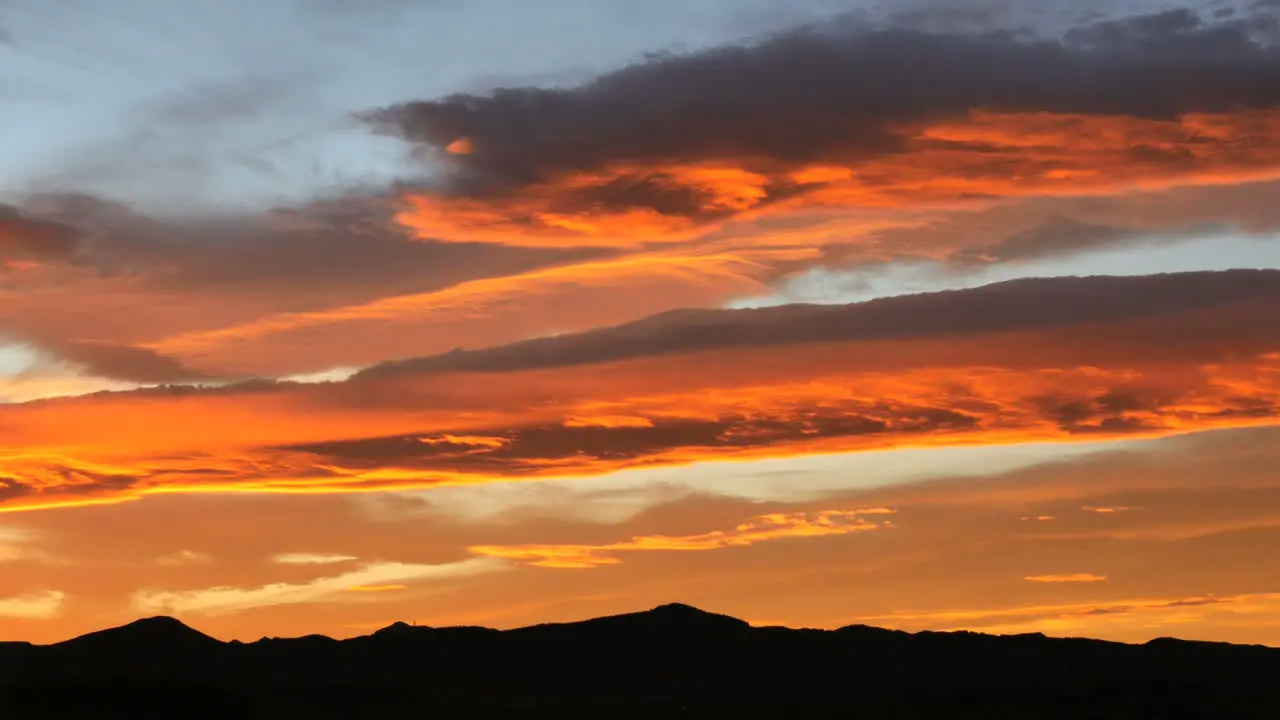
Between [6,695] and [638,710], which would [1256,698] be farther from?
[6,695]

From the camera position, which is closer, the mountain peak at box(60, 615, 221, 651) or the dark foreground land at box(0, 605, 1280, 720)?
the dark foreground land at box(0, 605, 1280, 720)

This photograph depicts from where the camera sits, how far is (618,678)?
187 metres

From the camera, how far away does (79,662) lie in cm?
17912

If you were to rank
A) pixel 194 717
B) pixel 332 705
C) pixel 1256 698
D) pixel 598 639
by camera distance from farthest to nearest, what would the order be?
pixel 598 639
pixel 1256 698
pixel 332 705
pixel 194 717

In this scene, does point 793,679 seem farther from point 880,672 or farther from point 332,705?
point 332,705

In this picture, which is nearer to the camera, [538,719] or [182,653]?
[538,719]

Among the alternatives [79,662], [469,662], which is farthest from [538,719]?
[79,662]

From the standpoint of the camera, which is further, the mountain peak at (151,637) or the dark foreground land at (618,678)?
the mountain peak at (151,637)

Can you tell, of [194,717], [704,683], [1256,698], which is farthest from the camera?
[704,683]

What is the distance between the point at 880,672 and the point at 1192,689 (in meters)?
34.6

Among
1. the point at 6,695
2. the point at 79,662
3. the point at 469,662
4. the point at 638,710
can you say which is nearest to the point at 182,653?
the point at 79,662

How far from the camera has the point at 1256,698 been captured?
169m

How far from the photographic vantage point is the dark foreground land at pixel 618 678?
15262 cm

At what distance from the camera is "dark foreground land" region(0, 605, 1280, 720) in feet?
501
